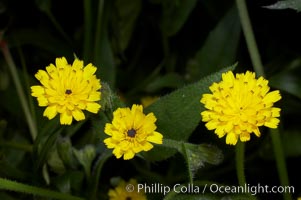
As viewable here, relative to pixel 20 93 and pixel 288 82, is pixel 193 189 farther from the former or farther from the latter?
pixel 20 93

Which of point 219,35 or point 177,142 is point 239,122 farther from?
point 219,35

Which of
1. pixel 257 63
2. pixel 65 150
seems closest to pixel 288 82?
pixel 257 63

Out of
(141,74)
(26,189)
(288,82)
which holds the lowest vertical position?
(26,189)

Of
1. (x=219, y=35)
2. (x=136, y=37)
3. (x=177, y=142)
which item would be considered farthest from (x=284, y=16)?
(x=177, y=142)

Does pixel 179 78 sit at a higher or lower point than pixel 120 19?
lower

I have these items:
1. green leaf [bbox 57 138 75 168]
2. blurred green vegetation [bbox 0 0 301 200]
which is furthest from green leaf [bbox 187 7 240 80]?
green leaf [bbox 57 138 75 168]

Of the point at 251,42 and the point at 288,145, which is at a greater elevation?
the point at 251,42

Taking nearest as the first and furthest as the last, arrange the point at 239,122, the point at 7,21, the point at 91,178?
the point at 239,122, the point at 91,178, the point at 7,21
